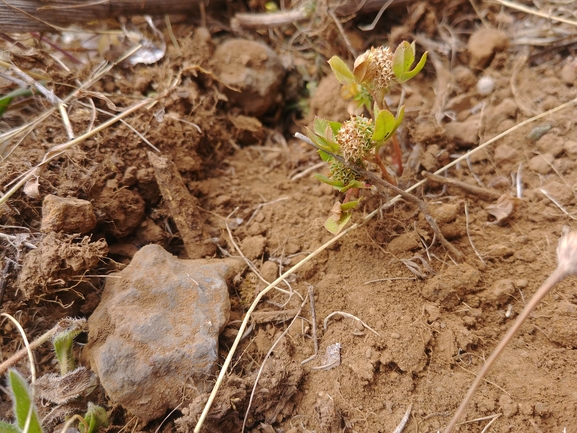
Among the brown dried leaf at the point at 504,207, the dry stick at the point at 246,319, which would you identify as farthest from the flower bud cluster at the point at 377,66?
the brown dried leaf at the point at 504,207

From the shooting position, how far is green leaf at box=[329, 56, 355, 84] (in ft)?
5.02

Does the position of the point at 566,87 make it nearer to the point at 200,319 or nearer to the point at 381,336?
the point at 381,336

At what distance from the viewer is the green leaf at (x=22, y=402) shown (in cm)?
121

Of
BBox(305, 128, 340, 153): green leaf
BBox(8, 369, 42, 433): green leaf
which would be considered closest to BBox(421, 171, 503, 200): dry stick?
BBox(305, 128, 340, 153): green leaf

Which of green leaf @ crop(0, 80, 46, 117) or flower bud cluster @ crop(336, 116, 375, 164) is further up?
green leaf @ crop(0, 80, 46, 117)

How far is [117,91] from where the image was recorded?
6.40ft

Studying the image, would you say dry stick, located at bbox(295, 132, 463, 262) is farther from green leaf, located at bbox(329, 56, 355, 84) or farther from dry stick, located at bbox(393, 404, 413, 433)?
dry stick, located at bbox(393, 404, 413, 433)

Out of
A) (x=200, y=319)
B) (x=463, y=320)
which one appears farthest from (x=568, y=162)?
(x=200, y=319)

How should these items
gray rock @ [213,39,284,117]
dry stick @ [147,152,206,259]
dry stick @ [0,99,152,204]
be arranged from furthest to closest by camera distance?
1. gray rock @ [213,39,284,117]
2. dry stick @ [147,152,206,259]
3. dry stick @ [0,99,152,204]

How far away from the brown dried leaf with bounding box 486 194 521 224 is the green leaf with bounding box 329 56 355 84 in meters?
0.74

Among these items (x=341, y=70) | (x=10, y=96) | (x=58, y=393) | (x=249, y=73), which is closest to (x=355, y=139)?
(x=341, y=70)

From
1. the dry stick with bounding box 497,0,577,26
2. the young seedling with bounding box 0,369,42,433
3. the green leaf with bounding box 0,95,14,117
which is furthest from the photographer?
the dry stick with bounding box 497,0,577,26

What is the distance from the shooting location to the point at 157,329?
142 cm

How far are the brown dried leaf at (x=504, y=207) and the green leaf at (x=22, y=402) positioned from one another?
1657mm
